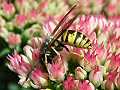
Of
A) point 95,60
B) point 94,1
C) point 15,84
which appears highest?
point 94,1

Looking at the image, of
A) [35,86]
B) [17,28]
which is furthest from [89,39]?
[17,28]

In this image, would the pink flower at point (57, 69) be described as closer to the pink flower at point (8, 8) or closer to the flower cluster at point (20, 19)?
the flower cluster at point (20, 19)

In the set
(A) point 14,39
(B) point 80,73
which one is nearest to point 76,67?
(B) point 80,73

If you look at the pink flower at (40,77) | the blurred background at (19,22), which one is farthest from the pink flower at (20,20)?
the pink flower at (40,77)

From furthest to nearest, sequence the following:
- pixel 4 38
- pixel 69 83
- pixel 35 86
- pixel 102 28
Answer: pixel 4 38, pixel 102 28, pixel 35 86, pixel 69 83

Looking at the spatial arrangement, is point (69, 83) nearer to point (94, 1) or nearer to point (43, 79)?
point (43, 79)

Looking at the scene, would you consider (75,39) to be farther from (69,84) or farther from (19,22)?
(19,22)

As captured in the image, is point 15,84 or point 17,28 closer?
point 17,28
